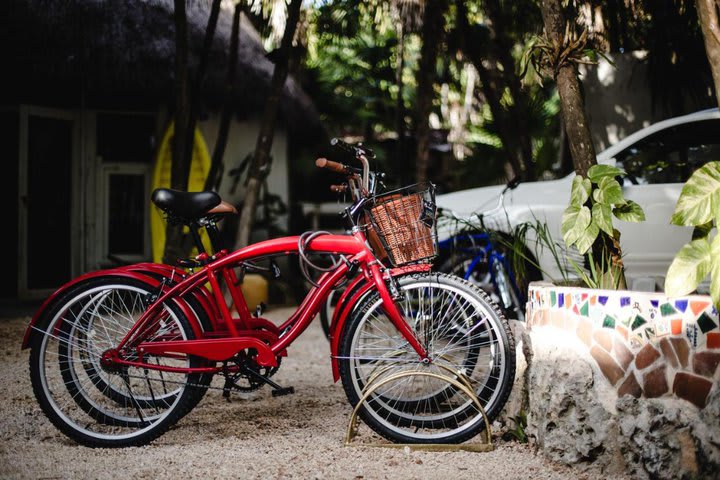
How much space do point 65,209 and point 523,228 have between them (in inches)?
248

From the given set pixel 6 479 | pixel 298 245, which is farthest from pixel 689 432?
pixel 6 479

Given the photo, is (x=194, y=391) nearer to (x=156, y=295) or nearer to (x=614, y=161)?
(x=156, y=295)

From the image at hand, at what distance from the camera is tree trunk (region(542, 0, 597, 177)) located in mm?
3377

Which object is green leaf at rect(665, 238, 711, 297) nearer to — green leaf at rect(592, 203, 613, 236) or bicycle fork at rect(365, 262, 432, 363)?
green leaf at rect(592, 203, 613, 236)

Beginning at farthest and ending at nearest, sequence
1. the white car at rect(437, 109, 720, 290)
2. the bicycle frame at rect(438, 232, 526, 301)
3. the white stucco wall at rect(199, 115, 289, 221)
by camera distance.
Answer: the white stucco wall at rect(199, 115, 289, 221), the white car at rect(437, 109, 720, 290), the bicycle frame at rect(438, 232, 526, 301)

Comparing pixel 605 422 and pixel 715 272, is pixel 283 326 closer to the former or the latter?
pixel 605 422

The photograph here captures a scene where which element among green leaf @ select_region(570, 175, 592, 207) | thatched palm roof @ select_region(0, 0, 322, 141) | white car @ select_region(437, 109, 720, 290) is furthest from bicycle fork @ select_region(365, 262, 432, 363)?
thatched palm roof @ select_region(0, 0, 322, 141)

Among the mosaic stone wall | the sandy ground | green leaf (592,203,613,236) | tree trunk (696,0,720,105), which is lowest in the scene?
the sandy ground

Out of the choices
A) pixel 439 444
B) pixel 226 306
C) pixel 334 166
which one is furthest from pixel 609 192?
pixel 226 306

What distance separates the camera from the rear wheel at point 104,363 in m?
3.07

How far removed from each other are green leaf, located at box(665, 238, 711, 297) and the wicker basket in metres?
0.96

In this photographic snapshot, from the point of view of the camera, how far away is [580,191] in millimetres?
3119

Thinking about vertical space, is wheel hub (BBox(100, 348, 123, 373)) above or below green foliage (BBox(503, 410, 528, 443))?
above

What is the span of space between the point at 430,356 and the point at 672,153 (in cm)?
302
